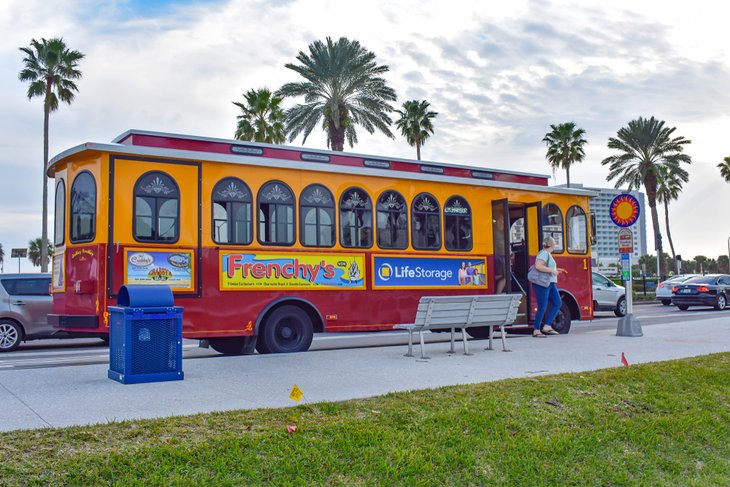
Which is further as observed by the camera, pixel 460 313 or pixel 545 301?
pixel 545 301

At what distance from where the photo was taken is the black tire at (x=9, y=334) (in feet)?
50.0

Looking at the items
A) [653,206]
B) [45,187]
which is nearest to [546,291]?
[45,187]

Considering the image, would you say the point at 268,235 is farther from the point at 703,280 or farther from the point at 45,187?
the point at 45,187

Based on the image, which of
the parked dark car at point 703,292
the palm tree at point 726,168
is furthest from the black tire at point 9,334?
the palm tree at point 726,168

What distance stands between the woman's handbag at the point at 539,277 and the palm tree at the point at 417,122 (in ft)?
114

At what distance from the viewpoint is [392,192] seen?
43.0ft

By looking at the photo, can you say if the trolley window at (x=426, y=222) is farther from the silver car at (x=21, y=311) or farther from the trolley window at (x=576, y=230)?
the silver car at (x=21, y=311)

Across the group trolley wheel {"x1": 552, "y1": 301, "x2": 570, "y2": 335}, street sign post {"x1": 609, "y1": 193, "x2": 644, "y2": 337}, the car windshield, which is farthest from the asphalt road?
the car windshield

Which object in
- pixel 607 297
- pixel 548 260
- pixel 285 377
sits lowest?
pixel 285 377

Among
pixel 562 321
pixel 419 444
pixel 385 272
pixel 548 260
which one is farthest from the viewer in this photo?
pixel 562 321

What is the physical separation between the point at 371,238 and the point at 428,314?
244 centimetres

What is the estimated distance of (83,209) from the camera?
415 inches

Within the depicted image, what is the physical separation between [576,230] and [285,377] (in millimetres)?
9391

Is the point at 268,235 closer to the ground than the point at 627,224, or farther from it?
closer to the ground
